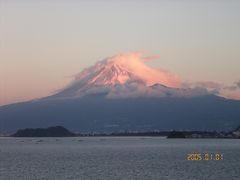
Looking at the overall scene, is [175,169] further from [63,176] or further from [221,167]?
[63,176]

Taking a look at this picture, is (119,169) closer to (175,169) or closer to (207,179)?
(175,169)

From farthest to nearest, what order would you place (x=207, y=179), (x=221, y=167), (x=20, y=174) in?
(x=221, y=167) → (x=20, y=174) → (x=207, y=179)

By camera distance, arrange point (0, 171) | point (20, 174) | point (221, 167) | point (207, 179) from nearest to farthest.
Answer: point (207, 179), point (20, 174), point (0, 171), point (221, 167)

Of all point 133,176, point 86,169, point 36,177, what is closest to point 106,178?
point 133,176

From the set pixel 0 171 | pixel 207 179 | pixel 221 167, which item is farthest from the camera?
pixel 221 167

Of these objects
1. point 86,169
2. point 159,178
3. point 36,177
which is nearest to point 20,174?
point 36,177

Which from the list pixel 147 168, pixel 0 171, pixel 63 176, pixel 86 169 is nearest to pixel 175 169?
pixel 147 168

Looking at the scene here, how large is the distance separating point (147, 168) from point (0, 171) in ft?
57.7

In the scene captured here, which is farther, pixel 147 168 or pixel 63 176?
pixel 147 168

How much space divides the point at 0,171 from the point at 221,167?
27100 millimetres

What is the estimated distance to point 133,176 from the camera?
61062 mm

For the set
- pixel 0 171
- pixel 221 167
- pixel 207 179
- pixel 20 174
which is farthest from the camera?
pixel 221 167

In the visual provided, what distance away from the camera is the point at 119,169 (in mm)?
70188

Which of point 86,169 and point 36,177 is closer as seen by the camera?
point 36,177
